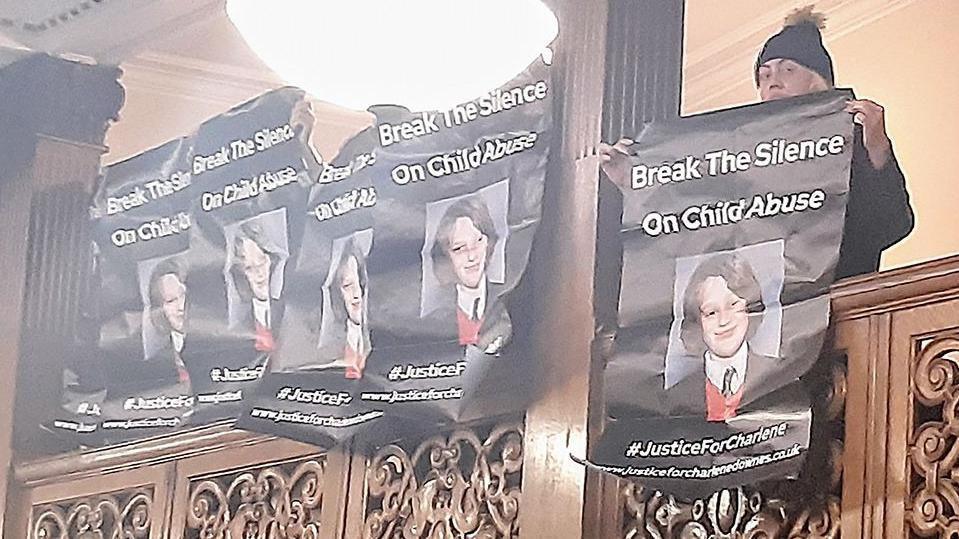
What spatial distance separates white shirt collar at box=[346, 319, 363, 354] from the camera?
10.3ft

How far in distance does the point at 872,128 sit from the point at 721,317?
0.35 m

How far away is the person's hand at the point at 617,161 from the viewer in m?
2.70

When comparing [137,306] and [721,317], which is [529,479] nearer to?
[721,317]

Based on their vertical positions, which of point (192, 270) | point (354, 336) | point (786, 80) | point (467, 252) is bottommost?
point (354, 336)

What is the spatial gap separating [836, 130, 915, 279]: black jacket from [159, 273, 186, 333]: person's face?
63.5 inches

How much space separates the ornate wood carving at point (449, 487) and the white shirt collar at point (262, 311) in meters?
0.45

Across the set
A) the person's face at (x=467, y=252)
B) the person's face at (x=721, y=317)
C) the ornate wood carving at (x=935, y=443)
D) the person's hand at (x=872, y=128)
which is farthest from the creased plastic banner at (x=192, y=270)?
the ornate wood carving at (x=935, y=443)

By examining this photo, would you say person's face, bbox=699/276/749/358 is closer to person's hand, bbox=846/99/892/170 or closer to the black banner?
person's hand, bbox=846/99/892/170

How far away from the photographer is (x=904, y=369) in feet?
7.36

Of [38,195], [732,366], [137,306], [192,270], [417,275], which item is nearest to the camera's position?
[732,366]

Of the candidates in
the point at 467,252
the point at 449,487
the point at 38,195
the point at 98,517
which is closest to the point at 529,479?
the point at 449,487

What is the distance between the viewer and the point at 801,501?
2.34 m

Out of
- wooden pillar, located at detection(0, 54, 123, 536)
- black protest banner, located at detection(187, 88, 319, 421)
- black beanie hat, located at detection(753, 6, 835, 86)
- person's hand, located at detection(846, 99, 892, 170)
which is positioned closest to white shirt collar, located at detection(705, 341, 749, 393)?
person's hand, located at detection(846, 99, 892, 170)

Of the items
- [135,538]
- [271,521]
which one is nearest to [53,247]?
[135,538]
